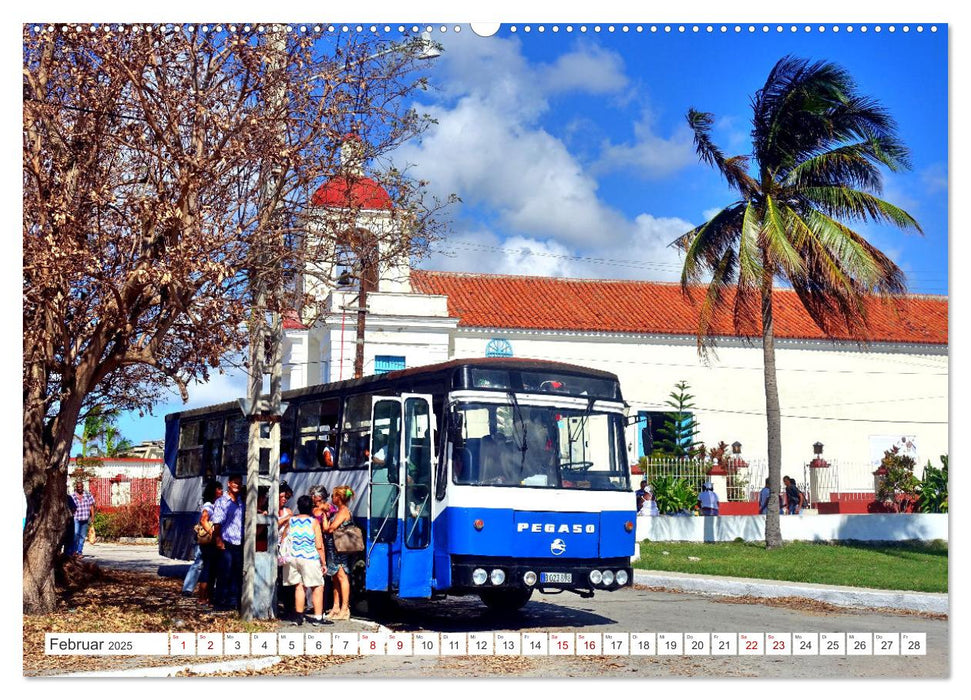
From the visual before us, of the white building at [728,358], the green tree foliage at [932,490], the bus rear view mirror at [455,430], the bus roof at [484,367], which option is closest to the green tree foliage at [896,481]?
the green tree foliage at [932,490]

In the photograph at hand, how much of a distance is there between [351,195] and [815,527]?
16.1 meters

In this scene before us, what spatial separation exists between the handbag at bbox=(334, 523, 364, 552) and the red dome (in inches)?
147

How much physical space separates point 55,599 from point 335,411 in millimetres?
4078

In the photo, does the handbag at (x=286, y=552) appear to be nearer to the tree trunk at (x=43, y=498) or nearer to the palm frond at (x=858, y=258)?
the tree trunk at (x=43, y=498)

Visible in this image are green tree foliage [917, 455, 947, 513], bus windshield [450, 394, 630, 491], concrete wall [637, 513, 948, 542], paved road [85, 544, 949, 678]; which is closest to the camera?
paved road [85, 544, 949, 678]

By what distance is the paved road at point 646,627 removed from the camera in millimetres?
7637

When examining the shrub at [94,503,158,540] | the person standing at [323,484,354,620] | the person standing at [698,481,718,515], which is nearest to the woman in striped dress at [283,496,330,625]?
the person standing at [323,484,354,620]

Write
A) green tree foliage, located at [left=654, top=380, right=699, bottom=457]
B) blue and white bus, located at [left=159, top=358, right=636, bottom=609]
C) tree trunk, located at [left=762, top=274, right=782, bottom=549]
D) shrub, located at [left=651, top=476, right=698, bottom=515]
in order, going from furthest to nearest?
green tree foliage, located at [left=654, top=380, right=699, bottom=457] < shrub, located at [left=651, top=476, right=698, bottom=515] < tree trunk, located at [left=762, top=274, right=782, bottom=549] < blue and white bus, located at [left=159, top=358, right=636, bottom=609]

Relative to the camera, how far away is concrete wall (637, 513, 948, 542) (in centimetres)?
2398

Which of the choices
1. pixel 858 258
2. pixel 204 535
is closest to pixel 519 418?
pixel 204 535

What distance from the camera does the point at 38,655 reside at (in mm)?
7641

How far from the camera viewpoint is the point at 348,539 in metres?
13.2

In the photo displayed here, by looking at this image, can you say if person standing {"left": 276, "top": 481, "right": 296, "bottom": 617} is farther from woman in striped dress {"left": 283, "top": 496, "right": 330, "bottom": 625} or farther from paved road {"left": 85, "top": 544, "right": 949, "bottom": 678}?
paved road {"left": 85, "top": 544, "right": 949, "bottom": 678}

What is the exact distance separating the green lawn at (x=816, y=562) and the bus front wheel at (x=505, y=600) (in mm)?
4939
